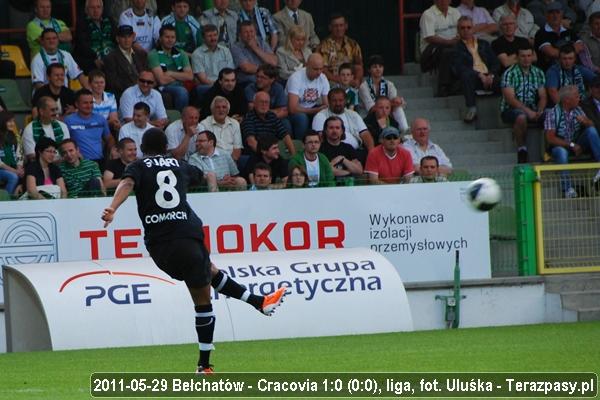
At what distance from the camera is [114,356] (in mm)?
14484

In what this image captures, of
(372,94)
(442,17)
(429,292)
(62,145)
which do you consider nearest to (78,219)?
(62,145)

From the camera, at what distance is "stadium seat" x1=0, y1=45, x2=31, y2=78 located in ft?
70.2

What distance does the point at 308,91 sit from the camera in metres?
20.5

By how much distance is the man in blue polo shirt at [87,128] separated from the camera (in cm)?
1869

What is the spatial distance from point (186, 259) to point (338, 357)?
2352mm

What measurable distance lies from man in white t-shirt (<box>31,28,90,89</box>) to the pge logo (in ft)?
14.3

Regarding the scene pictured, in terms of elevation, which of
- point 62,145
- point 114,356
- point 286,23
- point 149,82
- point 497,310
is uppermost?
point 286,23

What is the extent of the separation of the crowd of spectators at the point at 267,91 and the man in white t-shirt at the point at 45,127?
0.02 metres

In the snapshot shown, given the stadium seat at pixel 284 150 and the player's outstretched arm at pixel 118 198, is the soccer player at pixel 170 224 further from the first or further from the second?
the stadium seat at pixel 284 150

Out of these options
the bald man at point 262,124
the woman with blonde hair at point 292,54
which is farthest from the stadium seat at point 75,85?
the woman with blonde hair at point 292,54

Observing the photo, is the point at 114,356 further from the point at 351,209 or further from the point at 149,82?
the point at 149,82

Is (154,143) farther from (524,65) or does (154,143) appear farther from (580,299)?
(524,65)

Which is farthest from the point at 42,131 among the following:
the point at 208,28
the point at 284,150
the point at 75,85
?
the point at 208,28

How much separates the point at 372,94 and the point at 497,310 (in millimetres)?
4403
